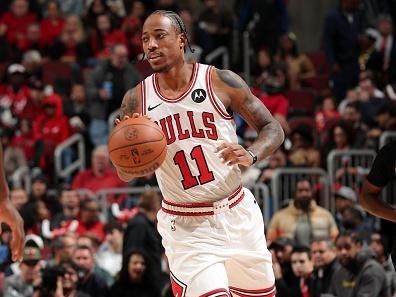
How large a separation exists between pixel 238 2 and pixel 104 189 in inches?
246

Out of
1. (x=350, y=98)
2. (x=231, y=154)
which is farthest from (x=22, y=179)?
(x=231, y=154)

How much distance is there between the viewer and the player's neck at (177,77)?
28.3 ft

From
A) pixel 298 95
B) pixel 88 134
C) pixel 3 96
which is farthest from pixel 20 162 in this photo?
pixel 298 95

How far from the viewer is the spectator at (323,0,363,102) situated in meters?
19.5

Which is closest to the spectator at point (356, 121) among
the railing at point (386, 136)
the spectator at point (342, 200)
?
the railing at point (386, 136)

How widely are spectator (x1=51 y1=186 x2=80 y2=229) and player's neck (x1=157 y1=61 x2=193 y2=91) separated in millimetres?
7293

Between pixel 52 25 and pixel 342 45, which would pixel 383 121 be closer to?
pixel 342 45

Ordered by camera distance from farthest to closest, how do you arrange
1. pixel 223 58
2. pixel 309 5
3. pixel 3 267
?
pixel 309 5 < pixel 223 58 < pixel 3 267

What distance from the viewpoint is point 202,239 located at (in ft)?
27.8

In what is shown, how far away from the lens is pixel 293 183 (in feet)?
52.1

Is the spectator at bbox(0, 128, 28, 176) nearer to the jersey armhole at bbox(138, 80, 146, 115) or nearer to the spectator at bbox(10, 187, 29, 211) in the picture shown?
the spectator at bbox(10, 187, 29, 211)

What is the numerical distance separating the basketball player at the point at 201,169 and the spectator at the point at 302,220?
19.1ft

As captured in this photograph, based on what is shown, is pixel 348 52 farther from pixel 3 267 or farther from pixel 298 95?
pixel 3 267

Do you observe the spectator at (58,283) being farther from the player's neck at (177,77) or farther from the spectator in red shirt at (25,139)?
the spectator in red shirt at (25,139)
